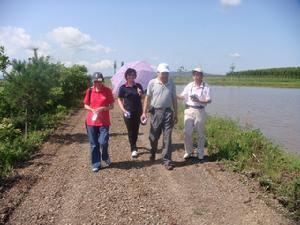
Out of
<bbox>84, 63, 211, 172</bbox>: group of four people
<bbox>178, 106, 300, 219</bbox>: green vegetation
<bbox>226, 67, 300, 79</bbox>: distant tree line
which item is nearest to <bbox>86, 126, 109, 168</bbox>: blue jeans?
<bbox>84, 63, 211, 172</bbox>: group of four people

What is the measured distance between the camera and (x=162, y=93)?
8.15 meters

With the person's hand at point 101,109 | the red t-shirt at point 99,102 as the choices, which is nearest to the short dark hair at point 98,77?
the red t-shirt at point 99,102

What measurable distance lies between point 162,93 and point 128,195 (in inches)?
95.3

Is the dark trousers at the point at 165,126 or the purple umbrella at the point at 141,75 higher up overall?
the purple umbrella at the point at 141,75

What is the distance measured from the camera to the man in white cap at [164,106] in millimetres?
8133

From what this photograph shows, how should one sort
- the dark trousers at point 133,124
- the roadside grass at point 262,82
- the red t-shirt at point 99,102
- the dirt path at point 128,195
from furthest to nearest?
the roadside grass at point 262,82 < the dark trousers at point 133,124 < the red t-shirt at point 99,102 < the dirt path at point 128,195

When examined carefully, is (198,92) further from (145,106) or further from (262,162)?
(262,162)

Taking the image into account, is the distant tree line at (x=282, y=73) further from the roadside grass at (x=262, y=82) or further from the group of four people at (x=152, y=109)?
the group of four people at (x=152, y=109)

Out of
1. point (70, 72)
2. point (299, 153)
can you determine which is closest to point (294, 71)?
point (70, 72)

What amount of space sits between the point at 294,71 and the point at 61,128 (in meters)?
75.6

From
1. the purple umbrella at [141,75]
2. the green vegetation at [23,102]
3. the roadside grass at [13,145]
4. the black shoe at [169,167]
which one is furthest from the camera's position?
the purple umbrella at [141,75]

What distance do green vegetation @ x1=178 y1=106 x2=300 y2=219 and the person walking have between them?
2582 mm

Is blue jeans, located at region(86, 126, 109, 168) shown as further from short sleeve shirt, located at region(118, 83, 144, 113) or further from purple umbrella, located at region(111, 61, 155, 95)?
purple umbrella, located at region(111, 61, 155, 95)

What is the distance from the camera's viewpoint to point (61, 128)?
13805 millimetres
